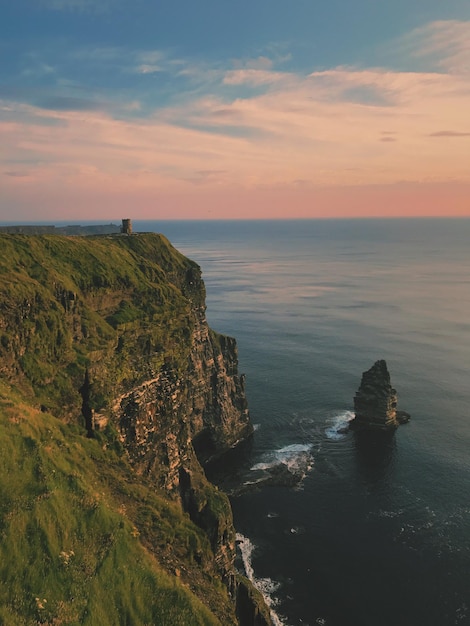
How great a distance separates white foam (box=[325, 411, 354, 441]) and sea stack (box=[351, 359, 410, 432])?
1.92 meters

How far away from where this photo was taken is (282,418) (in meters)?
90.4

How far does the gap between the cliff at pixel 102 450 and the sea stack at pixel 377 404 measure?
1791 inches

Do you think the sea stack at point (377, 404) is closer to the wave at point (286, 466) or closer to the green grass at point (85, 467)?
the wave at point (286, 466)

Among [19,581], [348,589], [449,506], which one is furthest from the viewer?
[449,506]

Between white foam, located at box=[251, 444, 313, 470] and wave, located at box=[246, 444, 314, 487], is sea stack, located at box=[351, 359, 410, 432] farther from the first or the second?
wave, located at box=[246, 444, 314, 487]

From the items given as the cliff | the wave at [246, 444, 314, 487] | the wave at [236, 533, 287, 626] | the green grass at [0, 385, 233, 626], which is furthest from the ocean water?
the green grass at [0, 385, 233, 626]

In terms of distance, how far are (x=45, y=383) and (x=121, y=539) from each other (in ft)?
47.3

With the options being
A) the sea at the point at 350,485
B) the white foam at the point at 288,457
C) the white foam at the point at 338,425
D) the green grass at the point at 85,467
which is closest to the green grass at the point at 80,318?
the green grass at the point at 85,467

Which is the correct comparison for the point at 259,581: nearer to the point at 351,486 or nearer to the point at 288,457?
the point at 351,486

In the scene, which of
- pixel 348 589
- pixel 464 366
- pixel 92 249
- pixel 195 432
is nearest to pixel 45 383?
pixel 92 249

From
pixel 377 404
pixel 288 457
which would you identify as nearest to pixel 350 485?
pixel 288 457

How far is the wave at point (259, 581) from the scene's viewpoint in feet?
156

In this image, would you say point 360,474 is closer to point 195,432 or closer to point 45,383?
point 195,432

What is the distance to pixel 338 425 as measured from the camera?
287 feet
